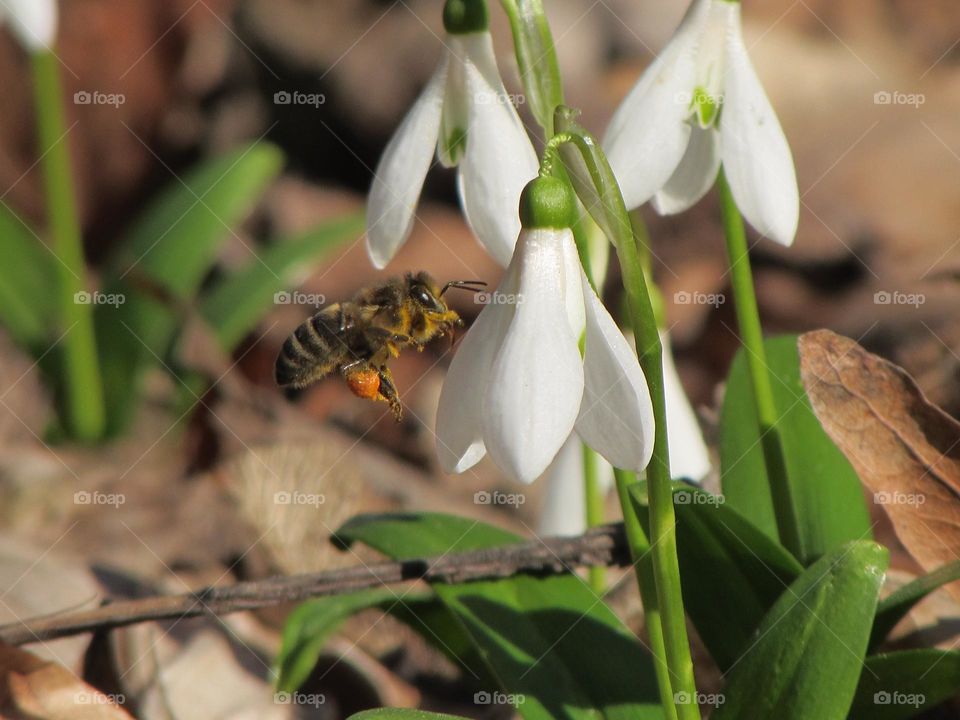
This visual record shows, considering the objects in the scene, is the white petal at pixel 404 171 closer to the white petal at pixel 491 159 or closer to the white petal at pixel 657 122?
the white petal at pixel 491 159

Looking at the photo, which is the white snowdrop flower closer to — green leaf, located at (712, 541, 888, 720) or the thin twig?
the thin twig

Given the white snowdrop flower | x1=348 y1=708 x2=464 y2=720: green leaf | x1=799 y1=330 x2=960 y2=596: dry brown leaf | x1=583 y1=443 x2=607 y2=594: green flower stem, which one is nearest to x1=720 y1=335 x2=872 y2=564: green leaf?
x1=799 y1=330 x2=960 y2=596: dry brown leaf

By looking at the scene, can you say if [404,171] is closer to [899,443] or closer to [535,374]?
[535,374]

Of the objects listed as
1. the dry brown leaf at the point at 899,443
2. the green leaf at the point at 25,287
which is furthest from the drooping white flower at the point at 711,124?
the green leaf at the point at 25,287

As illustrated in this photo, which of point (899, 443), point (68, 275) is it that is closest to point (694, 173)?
point (899, 443)

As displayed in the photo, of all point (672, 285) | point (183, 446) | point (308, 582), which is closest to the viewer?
point (308, 582)

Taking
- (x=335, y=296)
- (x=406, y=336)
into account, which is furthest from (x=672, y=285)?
(x=406, y=336)

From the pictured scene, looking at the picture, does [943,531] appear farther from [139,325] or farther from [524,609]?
[139,325]
